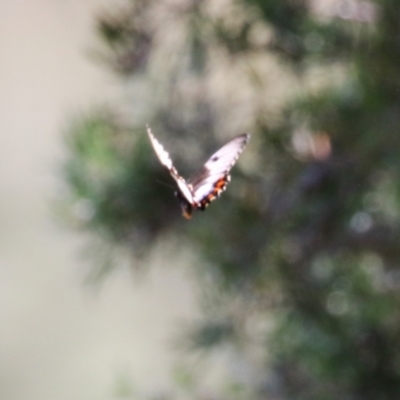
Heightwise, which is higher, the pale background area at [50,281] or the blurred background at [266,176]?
→ the pale background area at [50,281]

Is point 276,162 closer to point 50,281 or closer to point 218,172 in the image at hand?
point 218,172

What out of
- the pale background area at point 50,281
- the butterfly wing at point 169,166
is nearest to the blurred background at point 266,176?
the butterfly wing at point 169,166

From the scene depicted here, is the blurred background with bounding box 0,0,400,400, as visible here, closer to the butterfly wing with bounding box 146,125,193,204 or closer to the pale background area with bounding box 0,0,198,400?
the butterfly wing with bounding box 146,125,193,204

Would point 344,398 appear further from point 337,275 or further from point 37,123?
point 37,123

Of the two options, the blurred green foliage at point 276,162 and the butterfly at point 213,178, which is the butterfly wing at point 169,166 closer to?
the butterfly at point 213,178

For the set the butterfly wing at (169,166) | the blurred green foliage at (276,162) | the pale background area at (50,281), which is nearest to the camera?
the butterfly wing at (169,166)

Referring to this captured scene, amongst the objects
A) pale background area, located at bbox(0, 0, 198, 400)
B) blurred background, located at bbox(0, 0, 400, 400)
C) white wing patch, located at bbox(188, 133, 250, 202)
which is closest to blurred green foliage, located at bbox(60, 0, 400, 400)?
blurred background, located at bbox(0, 0, 400, 400)

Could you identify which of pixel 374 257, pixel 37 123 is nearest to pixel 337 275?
pixel 374 257

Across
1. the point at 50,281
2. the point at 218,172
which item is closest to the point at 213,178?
the point at 218,172
